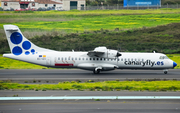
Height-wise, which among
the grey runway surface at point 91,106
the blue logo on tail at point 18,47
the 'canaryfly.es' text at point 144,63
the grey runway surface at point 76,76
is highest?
the blue logo on tail at point 18,47

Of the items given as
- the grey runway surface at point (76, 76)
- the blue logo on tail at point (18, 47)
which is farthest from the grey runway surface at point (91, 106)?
the blue logo on tail at point (18, 47)

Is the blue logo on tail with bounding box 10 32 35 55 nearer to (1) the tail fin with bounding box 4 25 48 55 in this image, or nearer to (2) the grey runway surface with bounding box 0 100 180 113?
(1) the tail fin with bounding box 4 25 48 55

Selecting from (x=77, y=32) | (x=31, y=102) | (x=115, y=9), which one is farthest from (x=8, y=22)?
(x=31, y=102)

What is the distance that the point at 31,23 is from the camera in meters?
66.1

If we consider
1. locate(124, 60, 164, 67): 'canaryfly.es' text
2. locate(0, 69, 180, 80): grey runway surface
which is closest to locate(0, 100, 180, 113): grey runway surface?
locate(0, 69, 180, 80): grey runway surface

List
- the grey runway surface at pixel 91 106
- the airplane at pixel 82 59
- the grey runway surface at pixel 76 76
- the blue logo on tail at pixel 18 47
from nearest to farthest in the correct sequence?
the grey runway surface at pixel 91 106 < the grey runway surface at pixel 76 76 < the airplane at pixel 82 59 < the blue logo on tail at pixel 18 47

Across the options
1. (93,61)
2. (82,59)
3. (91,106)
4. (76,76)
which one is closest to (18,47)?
(82,59)

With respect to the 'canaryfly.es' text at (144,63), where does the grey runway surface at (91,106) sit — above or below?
below

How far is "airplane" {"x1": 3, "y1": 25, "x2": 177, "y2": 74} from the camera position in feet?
100

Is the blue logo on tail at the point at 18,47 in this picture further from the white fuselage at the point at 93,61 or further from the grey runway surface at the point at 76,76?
the grey runway surface at the point at 76,76

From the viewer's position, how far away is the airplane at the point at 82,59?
100 ft

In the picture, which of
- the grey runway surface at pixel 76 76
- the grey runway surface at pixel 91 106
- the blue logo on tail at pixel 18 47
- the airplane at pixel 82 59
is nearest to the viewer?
the grey runway surface at pixel 91 106

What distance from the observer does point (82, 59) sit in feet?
102

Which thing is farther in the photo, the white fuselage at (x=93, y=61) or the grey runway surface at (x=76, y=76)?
the white fuselage at (x=93, y=61)
